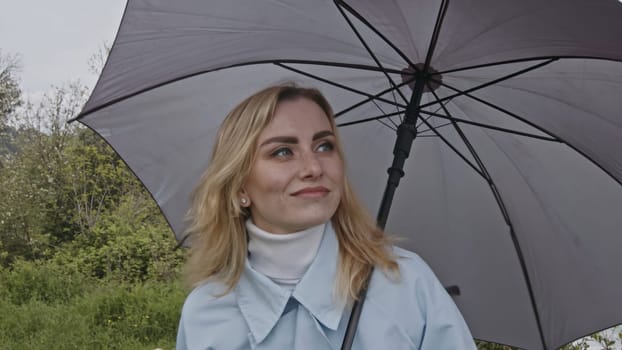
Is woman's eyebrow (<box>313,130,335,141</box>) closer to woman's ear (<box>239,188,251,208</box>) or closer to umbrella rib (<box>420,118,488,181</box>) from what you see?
woman's ear (<box>239,188,251,208</box>)

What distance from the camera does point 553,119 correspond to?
7.23 feet

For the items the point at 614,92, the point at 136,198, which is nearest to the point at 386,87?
the point at 614,92

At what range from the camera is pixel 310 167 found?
6.31ft

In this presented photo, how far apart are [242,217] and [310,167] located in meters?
0.33

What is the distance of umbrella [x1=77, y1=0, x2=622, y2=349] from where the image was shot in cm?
189

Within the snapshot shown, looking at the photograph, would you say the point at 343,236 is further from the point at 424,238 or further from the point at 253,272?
the point at 424,238

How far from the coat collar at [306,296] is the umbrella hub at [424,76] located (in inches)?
20.1

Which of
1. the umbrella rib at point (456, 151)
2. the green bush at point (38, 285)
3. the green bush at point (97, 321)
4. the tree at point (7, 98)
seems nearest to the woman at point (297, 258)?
the umbrella rib at point (456, 151)

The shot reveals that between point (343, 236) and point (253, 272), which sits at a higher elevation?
point (343, 236)

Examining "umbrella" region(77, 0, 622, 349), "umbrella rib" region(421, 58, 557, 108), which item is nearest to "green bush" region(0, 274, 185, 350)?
"umbrella" region(77, 0, 622, 349)

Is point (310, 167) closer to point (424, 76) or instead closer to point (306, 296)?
point (306, 296)

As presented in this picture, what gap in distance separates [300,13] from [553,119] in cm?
80

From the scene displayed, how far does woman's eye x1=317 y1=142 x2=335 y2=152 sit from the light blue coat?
0.68ft

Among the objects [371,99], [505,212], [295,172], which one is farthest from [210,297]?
[505,212]
